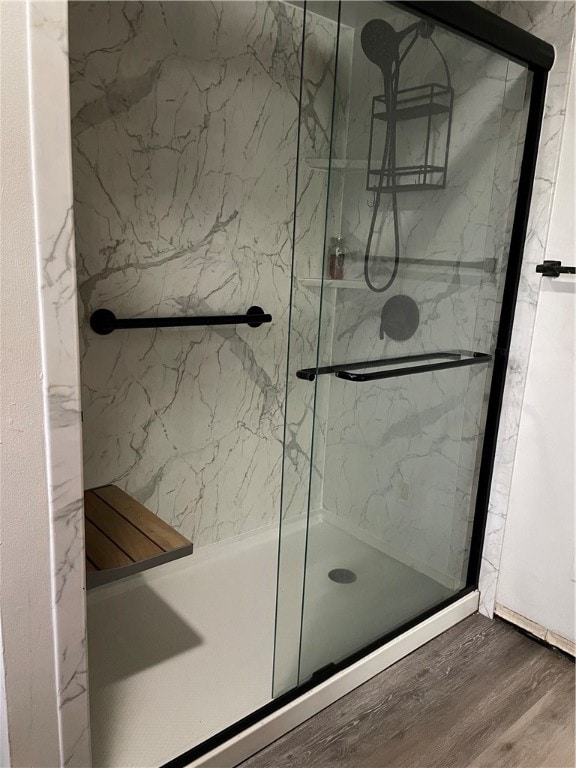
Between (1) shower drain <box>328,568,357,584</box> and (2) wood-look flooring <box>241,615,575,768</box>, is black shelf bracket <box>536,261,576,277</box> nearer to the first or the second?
(1) shower drain <box>328,568,357,584</box>

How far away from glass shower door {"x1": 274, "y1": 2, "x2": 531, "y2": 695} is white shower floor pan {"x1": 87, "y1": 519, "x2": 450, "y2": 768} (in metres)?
0.01

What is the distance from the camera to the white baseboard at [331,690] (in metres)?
1.47

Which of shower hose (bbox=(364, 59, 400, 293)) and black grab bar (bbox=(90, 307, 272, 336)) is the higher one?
shower hose (bbox=(364, 59, 400, 293))

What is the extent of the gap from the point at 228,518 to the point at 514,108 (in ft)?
5.77

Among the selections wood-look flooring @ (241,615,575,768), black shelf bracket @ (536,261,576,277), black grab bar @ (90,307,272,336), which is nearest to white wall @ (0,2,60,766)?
wood-look flooring @ (241,615,575,768)

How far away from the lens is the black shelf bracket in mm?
1734

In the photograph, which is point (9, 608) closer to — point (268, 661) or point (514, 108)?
point (268, 661)

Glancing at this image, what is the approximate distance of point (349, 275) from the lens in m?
1.54

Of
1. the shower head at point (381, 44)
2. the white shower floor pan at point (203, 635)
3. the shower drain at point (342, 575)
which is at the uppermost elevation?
the shower head at point (381, 44)

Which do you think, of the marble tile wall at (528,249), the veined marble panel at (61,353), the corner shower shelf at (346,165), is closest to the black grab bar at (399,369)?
the marble tile wall at (528,249)

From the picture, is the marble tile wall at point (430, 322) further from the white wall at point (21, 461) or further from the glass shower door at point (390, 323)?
the white wall at point (21, 461)

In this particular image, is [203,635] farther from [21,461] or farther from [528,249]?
Result: [528,249]

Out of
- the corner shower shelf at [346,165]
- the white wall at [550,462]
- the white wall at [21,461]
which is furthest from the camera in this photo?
the white wall at [550,462]

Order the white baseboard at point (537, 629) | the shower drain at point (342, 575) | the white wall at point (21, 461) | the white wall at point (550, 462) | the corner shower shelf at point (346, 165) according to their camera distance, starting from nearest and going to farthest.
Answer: the white wall at point (21, 461), the corner shower shelf at point (346, 165), the shower drain at point (342, 575), the white wall at point (550, 462), the white baseboard at point (537, 629)
